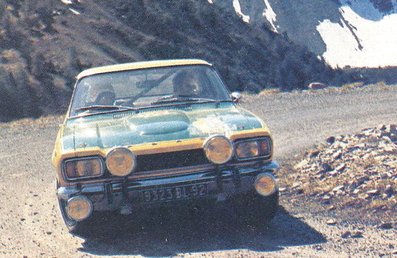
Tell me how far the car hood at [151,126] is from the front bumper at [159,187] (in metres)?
0.32

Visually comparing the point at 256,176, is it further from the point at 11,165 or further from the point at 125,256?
the point at 11,165

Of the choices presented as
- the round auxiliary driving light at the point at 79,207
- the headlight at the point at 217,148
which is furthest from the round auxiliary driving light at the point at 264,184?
the round auxiliary driving light at the point at 79,207

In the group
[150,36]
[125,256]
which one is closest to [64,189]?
[125,256]

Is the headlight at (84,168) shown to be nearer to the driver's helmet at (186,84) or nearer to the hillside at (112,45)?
the driver's helmet at (186,84)

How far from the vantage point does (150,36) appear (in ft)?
167

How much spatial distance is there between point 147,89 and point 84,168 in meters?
1.79

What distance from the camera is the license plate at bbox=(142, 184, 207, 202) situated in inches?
266

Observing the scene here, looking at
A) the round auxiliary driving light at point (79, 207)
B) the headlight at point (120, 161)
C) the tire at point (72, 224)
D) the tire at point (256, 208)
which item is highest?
the headlight at point (120, 161)

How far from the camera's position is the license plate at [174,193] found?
675cm

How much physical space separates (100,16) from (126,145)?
44.9m

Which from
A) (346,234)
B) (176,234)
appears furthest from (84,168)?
(346,234)

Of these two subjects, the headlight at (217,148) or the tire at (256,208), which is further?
the tire at (256,208)

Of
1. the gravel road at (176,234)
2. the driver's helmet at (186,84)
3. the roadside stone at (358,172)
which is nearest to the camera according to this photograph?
the gravel road at (176,234)

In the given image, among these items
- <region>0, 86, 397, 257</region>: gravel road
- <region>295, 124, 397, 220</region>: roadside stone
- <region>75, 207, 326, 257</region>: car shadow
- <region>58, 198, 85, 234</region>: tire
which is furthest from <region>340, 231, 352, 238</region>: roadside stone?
<region>58, 198, 85, 234</region>: tire
